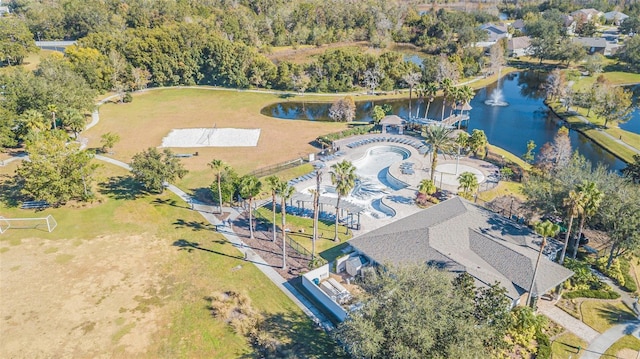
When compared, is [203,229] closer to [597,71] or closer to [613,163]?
[613,163]

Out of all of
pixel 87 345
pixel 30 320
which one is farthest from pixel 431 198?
pixel 30 320

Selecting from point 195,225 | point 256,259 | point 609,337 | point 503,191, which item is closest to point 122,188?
point 195,225

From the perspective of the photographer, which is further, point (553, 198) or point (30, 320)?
point (553, 198)

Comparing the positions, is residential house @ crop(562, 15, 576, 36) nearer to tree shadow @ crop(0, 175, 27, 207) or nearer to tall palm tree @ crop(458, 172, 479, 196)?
tall palm tree @ crop(458, 172, 479, 196)

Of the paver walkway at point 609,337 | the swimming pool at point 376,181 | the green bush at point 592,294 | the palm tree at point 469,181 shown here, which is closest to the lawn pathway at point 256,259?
the swimming pool at point 376,181

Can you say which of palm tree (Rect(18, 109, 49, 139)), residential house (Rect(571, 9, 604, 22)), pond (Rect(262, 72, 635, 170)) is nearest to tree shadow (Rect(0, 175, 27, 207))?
palm tree (Rect(18, 109, 49, 139))

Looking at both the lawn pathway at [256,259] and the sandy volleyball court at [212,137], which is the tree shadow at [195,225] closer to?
the lawn pathway at [256,259]
